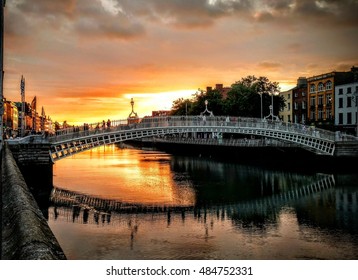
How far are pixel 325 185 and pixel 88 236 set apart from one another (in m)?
11.2

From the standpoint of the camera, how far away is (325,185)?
17750 mm

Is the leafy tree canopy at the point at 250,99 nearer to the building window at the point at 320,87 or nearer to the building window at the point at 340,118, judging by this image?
the building window at the point at 320,87

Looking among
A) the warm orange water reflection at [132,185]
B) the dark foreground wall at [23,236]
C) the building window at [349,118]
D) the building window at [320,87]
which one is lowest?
the warm orange water reflection at [132,185]

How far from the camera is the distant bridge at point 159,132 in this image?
59.0 feet

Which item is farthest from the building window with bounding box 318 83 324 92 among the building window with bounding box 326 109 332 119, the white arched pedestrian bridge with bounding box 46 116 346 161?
the white arched pedestrian bridge with bounding box 46 116 346 161

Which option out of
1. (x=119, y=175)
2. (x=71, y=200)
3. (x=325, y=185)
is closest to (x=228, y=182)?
(x=325, y=185)

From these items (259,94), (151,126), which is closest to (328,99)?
(259,94)

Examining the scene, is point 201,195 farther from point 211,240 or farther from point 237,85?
point 237,85

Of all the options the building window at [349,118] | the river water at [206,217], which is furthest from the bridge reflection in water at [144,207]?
the building window at [349,118]

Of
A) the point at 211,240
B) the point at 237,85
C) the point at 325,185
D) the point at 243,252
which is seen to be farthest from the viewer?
the point at 237,85

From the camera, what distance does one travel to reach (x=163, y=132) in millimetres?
20141

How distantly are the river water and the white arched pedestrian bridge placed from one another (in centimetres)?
163

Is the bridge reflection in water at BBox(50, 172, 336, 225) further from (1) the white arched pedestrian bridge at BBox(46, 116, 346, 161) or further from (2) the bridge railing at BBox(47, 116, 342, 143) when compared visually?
(2) the bridge railing at BBox(47, 116, 342, 143)

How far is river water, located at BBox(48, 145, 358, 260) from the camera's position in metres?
8.40
